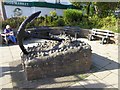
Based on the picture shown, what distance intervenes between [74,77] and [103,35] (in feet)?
16.2

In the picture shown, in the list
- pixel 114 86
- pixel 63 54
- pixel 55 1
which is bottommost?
pixel 114 86

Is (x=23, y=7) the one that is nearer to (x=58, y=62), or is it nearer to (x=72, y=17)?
(x=72, y=17)

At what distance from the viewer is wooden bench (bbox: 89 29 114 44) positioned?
31.9ft

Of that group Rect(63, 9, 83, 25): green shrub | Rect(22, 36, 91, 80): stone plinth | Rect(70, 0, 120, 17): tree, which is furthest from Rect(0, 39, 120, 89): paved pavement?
Rect(70, 0, 120, 17): tree

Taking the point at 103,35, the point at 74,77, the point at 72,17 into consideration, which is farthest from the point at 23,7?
the point at 74,77

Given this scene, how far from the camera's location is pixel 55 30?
1149cm

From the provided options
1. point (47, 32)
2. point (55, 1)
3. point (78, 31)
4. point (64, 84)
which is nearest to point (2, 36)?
point (47, 32)

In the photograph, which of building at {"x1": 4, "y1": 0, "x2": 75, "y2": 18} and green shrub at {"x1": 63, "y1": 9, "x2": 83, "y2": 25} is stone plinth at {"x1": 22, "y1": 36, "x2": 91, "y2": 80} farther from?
building at {"x1": 4, "y1": 0, "x2": 75, "y2": 18}

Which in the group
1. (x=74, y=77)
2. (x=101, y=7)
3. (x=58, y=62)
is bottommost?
(x=74, y=77)

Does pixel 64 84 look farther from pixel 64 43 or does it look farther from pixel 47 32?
pixel 47 32

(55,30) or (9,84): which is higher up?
(55,30)

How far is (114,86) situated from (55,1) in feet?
52.5

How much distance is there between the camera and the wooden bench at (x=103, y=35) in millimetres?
9727

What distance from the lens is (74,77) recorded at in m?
5.76
